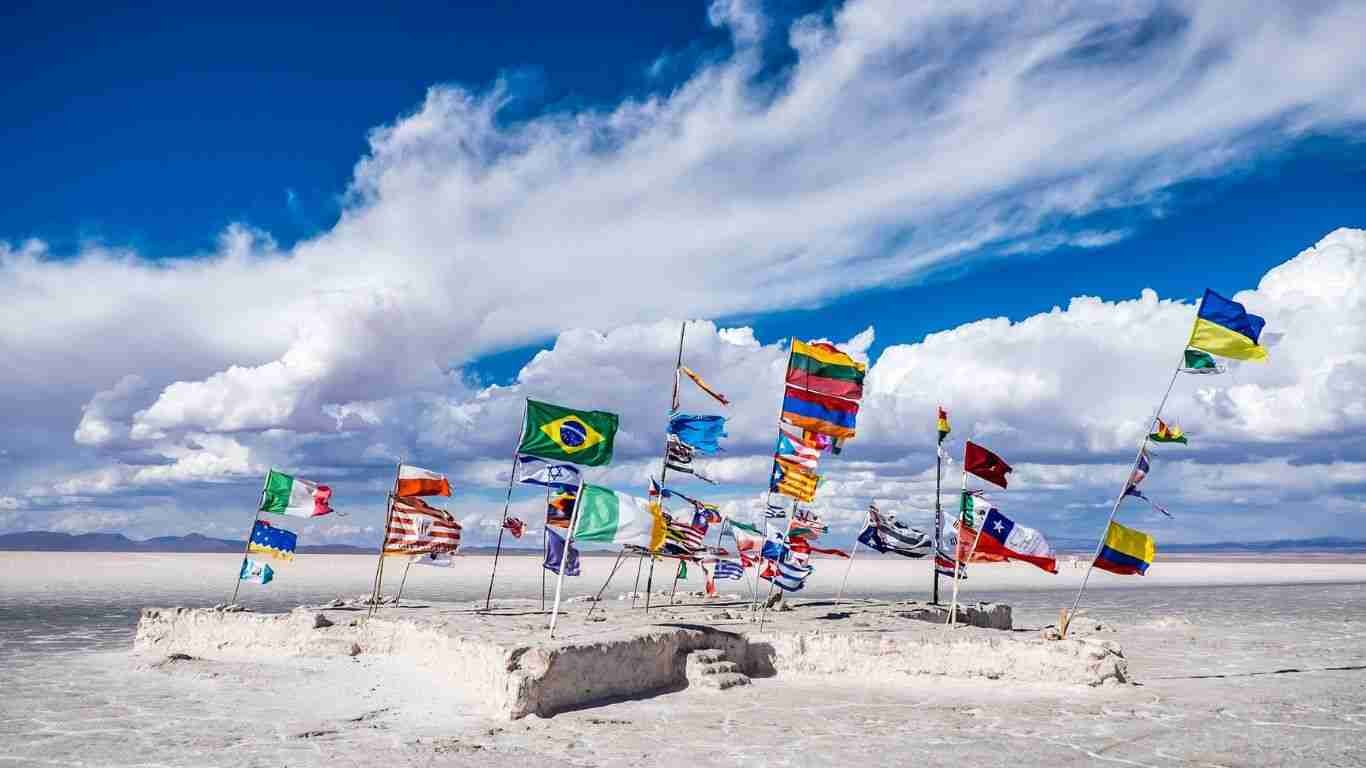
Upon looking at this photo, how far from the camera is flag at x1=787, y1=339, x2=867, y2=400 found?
81.0 feet

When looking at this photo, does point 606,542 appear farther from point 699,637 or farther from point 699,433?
point 699,433

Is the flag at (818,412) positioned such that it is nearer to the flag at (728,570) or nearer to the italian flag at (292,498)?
the flag at (728,570)

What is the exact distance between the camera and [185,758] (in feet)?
44.6

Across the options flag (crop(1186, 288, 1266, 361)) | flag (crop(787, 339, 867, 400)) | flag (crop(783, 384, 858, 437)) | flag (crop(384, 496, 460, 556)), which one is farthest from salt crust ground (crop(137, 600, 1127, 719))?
flag (crop(1186, 288, 1266, 361))

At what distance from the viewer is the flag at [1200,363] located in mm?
19703

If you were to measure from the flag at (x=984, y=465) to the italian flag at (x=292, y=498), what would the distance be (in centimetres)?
1864

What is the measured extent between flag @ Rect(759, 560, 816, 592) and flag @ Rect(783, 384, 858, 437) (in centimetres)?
423

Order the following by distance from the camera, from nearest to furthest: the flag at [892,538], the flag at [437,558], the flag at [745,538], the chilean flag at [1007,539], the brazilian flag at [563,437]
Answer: the brazilian flag at [563,437] < the chilean flag at [1007,539] < the flag at [437,558] < the flag at [892,538] < the flag at [745,538]

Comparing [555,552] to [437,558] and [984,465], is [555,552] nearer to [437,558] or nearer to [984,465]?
[437,558]

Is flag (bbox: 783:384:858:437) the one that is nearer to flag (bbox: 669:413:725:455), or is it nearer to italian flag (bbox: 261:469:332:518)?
flag (bbox: 669:413:725:455)

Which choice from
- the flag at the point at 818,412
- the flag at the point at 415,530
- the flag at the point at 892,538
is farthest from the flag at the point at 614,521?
the flag at the point at 892,538

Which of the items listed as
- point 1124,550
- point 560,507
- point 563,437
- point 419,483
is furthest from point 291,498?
point 1124,550

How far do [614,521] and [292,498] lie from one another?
12.3 m

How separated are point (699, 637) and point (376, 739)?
841 cm
